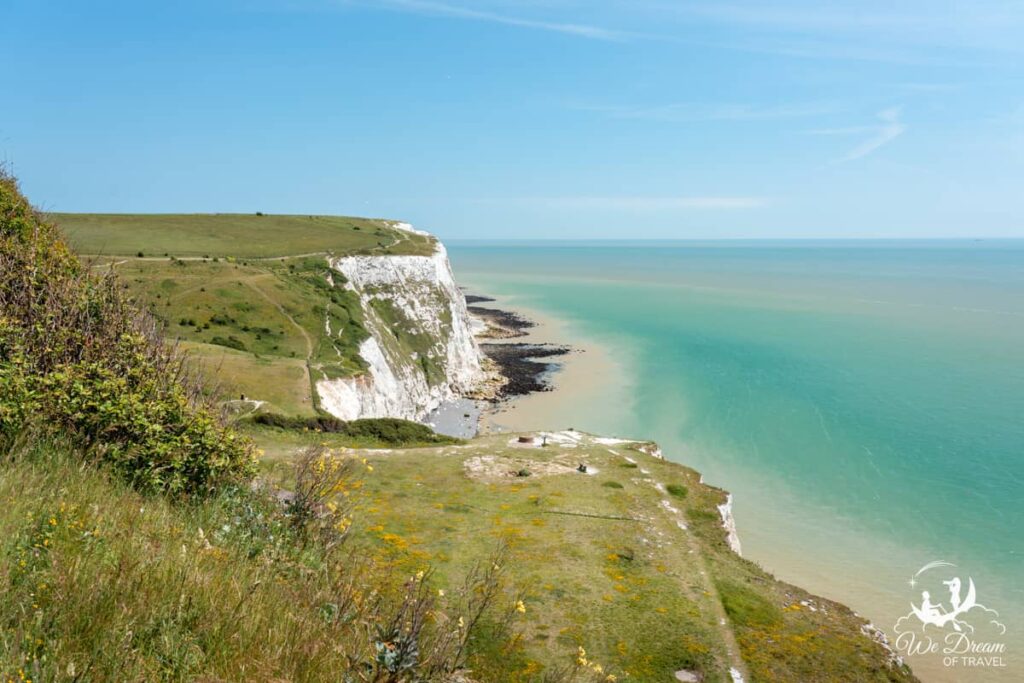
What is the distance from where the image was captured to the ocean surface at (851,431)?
33.1 m

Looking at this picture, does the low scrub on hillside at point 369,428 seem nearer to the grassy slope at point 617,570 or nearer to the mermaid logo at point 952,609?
the grassy slope at point 617,570

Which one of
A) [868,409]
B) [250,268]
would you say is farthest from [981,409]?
[250,268]

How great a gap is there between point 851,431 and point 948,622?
31466 mm

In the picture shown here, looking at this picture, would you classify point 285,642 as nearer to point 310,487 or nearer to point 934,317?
point 310,487

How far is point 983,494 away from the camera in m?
42.7

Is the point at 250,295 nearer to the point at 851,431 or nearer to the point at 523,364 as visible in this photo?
the point at 523,364

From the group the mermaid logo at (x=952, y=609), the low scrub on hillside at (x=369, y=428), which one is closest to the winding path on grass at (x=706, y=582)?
the low scrub on hillside at (x=369, y=428)

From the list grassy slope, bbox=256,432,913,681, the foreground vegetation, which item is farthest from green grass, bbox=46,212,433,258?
grassy slope, bbox=256,432,913,681

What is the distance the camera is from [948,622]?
2869 cm

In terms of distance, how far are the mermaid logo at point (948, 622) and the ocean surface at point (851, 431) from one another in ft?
1.71

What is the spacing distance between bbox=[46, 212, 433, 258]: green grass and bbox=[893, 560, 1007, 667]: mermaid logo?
77.9 metres

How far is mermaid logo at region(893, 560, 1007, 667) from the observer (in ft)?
84.1

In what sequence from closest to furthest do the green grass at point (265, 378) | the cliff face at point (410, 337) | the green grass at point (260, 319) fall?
the green grass at point (265, 378) → the green grass at point (260, 319) → the cliff face at point (410, 337)

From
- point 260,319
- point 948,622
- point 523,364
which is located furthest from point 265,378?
point 523,364
